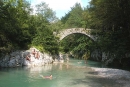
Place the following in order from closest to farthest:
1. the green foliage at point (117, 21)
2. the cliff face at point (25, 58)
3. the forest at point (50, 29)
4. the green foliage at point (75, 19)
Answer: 1. the green foliage at point (117, 21)
2. the forest at point (50, 29)
3. the cliff face at point (25, 58)
4. the green foliage at point (75, 19)

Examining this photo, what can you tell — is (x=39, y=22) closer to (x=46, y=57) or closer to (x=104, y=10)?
(x=46, y=57)

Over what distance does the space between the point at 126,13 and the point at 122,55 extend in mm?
5655

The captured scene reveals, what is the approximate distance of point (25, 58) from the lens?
27.6m

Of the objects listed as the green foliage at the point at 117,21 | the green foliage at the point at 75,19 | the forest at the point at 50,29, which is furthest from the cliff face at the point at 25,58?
the green foliage at the point at 75,19

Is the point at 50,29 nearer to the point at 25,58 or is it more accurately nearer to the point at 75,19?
the point at 25,58

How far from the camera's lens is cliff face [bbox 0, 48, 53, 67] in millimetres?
26016

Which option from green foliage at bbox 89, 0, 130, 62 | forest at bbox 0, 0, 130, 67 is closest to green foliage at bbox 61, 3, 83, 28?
forest at bbox 0, 0, 130, 67

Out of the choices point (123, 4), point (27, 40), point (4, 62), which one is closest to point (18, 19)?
point (27, 40)

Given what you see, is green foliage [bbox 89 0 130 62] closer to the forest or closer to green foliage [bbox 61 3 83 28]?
the forest

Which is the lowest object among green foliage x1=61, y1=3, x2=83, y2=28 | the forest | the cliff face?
the cliff face

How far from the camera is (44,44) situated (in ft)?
105

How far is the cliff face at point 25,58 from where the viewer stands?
85.4 feet

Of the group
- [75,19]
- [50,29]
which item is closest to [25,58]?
[50,29]

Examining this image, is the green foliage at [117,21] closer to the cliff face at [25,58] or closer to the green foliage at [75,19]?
the cliff face at [25,58]
